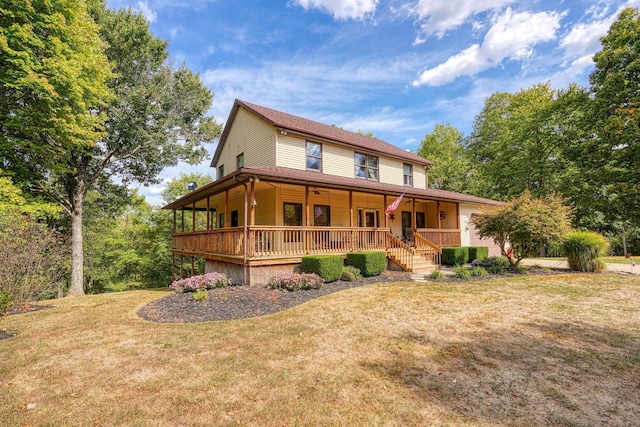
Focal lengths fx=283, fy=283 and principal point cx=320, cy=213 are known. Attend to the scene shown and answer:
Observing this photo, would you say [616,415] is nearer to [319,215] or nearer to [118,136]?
[319,215]

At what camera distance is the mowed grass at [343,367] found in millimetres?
3045

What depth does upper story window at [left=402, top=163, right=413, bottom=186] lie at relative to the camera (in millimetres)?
18844

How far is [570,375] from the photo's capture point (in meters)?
3.74

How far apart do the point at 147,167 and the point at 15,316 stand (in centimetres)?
1346

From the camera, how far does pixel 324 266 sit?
9.97 metres

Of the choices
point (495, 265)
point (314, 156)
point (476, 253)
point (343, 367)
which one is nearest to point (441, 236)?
point (476, 253)

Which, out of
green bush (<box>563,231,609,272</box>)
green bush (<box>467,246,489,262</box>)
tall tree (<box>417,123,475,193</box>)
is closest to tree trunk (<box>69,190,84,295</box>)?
green bush (<box>467,246,489,262</box>)

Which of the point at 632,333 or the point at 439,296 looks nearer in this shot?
the point at 632,333

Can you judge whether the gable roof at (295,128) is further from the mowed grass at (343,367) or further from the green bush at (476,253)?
the mowed grass at (343,367)

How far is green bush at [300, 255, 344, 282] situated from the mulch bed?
1.44 ft

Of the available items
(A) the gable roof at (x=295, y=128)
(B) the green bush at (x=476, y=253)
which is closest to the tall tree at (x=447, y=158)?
(A) the gable roof at (x=295, y=128)

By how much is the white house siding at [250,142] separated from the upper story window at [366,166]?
16.8 feet

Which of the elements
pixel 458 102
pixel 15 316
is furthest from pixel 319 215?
pixel 458 102

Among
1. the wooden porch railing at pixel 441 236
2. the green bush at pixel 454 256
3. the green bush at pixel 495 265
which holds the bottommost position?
the green bush at pixel 495 265
